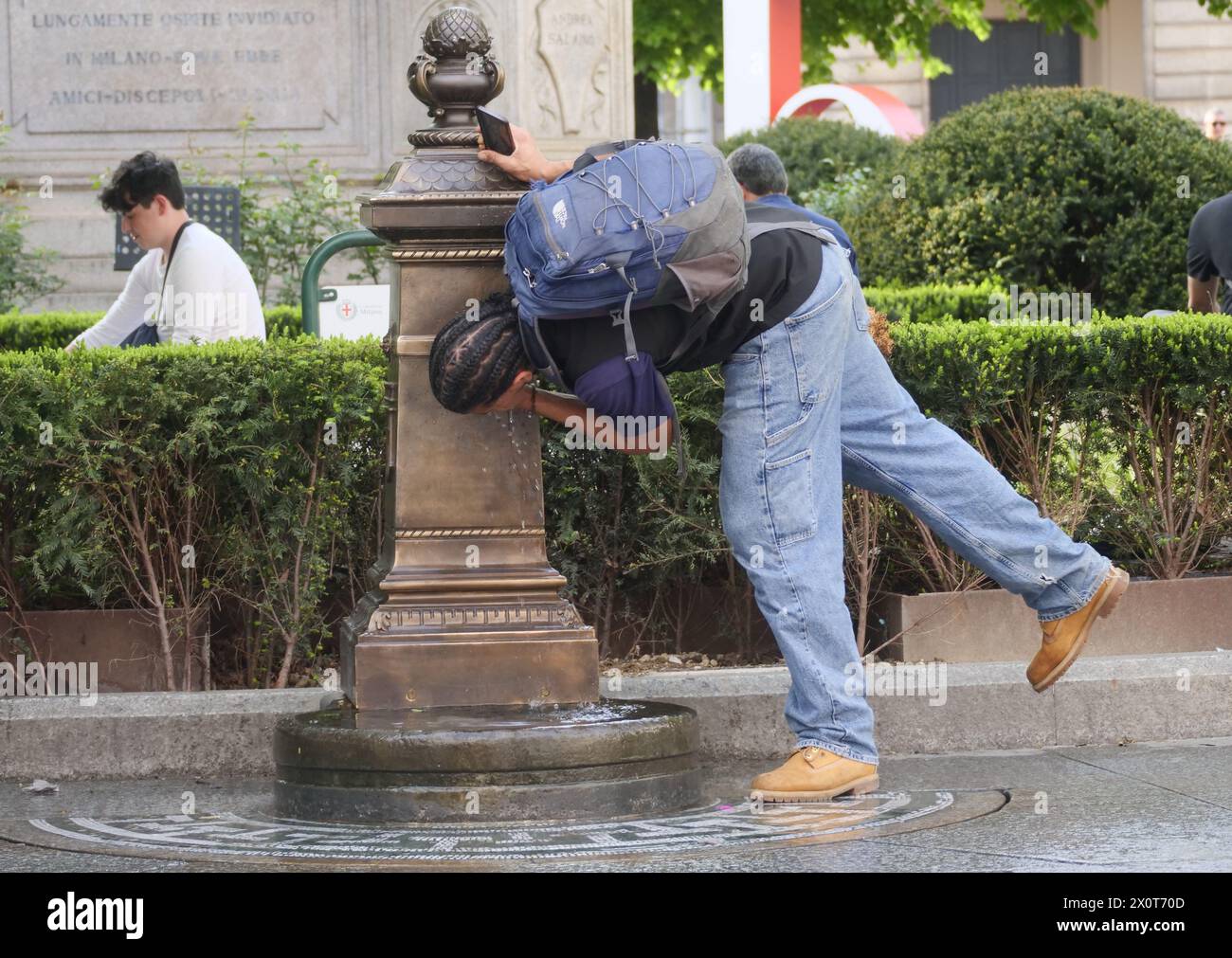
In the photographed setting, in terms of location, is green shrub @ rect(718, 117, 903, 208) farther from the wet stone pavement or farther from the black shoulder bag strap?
the wet stone pavement

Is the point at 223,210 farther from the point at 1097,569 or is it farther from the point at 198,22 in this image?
the point at 1097,569

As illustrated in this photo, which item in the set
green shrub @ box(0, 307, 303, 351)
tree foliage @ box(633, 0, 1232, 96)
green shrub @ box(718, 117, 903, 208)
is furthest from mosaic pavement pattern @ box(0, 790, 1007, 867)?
tree foliage @ box(633, 0, 1232, 96)

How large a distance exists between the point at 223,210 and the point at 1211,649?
530cm

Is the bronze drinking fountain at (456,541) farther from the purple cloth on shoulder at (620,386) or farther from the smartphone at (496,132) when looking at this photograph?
the purple cloth on shoulder at (620,386)

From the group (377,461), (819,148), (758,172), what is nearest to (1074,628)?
(377,461)

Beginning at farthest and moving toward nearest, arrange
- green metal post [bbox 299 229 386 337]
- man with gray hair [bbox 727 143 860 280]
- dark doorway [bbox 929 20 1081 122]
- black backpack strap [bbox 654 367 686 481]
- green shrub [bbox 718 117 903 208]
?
dark doorway [bbox 929 20 1081 122] < green shrub [bbox 718 117 903 208] < man with gray hair [bbox 727 143 860 280] < green metal post [bbox 299 229 386 337] < black backpack strap [bbox 654 367 686 481]

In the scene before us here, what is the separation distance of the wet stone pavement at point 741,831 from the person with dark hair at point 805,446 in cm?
26

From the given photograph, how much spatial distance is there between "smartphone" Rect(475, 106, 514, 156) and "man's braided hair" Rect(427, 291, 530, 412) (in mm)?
445

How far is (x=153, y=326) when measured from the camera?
6.57 meters

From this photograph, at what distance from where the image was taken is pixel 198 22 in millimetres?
11680

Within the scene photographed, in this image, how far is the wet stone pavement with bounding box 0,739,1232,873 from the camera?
12.7ft

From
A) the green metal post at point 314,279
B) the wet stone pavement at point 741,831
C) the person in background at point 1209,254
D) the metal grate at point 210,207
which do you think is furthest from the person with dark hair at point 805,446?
the metal grate at point 210,207

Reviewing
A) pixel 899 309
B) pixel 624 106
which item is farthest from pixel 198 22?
pixel 899 309

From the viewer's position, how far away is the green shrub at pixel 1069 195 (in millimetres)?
9172
